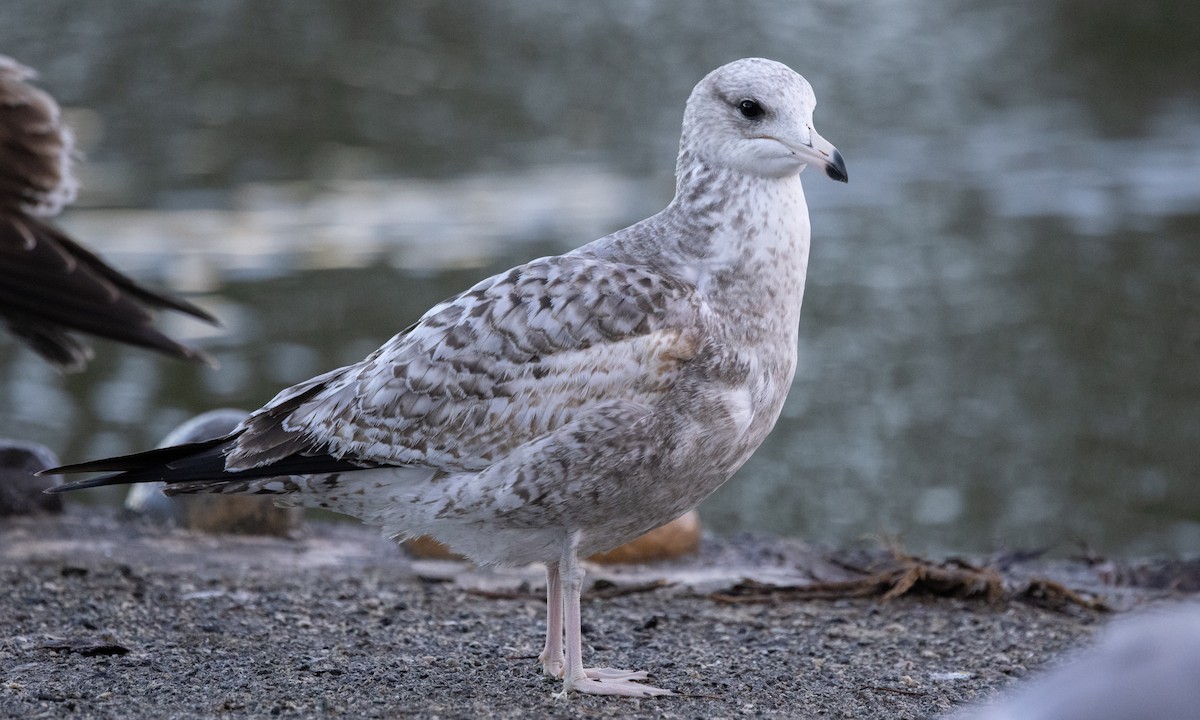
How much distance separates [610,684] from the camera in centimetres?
469

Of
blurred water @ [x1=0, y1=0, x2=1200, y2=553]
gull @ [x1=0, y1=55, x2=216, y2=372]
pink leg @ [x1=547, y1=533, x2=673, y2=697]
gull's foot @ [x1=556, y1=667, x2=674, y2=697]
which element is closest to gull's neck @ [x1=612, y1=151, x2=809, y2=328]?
pink leg @ [x1=547, y1=533, x2=673, y2=697]

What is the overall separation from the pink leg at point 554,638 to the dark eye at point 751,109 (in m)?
1.54

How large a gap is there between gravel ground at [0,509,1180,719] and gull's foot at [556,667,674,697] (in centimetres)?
5

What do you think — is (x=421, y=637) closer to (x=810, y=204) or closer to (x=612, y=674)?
(x=612, y=674)

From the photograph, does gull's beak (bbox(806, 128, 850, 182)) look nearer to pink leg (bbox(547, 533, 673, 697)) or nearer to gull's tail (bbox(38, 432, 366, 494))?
pink leg (bbox(547, 533, 673, 697))

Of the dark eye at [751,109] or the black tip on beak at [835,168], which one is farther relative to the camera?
the dark eye at [751,109]

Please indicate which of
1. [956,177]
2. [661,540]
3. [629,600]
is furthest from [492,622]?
[956,177]

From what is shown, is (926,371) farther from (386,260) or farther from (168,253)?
(168,253)

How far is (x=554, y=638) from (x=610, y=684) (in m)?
0.32

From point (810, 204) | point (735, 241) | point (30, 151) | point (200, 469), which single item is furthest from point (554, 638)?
point (810, 204)

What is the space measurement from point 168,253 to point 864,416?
7.61 m

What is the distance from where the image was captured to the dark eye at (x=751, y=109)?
473cm

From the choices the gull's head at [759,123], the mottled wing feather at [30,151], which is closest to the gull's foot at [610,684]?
the gull's head at [759,123]

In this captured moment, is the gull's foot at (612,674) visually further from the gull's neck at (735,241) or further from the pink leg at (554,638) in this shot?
the gull's neck at (735,241)
